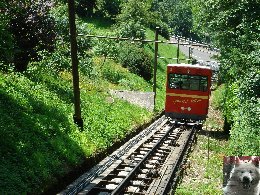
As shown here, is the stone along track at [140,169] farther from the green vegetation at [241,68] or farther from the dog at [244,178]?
the dog at [244,178]

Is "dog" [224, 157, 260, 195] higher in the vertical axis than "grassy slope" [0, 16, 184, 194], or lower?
higher

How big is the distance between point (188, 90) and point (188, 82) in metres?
0.48

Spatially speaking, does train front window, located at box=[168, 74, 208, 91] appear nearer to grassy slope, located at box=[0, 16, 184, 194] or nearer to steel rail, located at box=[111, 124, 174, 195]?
grassy slope, located at box=[0, 16, 184, 194]

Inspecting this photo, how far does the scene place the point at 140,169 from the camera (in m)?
15.5

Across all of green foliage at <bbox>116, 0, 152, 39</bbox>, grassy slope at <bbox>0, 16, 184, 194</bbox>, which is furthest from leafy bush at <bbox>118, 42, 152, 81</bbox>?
grassy slope at <bbox>0, 16, 184, 194</bbox>

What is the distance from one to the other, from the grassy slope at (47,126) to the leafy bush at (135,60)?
1409 centimetres

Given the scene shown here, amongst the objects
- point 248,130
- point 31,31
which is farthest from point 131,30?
point 248,130

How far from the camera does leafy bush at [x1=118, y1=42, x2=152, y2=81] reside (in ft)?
132

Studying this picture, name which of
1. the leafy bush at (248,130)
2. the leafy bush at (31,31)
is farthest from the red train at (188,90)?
the leafy bush at (31,31)

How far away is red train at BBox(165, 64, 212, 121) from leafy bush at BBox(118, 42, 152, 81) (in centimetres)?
1583

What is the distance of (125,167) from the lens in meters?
15.9

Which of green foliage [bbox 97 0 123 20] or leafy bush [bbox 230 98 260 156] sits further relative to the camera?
green foliage [bbox 97 0 123 20]

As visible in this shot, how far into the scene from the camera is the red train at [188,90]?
23.6 m

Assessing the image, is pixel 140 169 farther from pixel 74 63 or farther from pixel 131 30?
pixel 131 30
